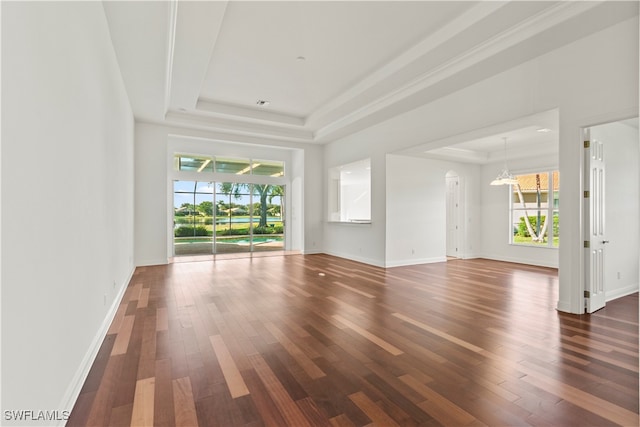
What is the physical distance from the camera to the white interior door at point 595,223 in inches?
147

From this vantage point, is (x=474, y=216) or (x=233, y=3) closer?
(x=233, y=3)

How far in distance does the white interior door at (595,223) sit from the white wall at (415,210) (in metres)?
3.60

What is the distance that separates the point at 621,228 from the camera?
14.6 feet

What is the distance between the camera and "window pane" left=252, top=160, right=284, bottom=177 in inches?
369

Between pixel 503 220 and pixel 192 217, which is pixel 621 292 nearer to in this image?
pixel 503 220

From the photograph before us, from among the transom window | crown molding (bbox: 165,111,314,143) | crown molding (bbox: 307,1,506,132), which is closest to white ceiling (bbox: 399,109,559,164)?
crown molding (bbox: 307,1,506,132)

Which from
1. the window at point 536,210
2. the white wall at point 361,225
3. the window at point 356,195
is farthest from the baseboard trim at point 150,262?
the window at point 536,210

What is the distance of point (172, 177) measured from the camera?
809cm

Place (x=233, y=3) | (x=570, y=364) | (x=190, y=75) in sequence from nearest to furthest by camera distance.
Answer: (x=570, y=364) → (x=233, y=3) → (x=190, y=75)

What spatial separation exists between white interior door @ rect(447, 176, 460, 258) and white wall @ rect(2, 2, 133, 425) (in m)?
8.44

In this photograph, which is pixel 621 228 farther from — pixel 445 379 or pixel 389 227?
pixel 445 379

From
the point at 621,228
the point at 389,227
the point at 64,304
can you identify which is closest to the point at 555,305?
the point at 621,228

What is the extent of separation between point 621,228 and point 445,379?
Result: 4178mm

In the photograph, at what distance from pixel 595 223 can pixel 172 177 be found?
842cm
